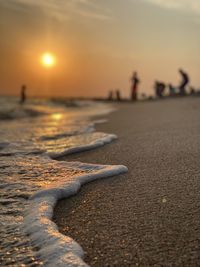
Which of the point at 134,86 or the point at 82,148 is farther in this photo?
the point at 134,86

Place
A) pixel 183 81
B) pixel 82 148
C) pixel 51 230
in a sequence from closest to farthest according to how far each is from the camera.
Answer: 1. pixel 51 230
2. pixel 82 148
3. pixel 183 81

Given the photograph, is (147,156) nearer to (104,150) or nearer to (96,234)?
(104,150)

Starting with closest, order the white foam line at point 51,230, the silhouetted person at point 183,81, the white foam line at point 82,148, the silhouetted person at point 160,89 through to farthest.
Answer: the white foam line at point 51,230 < the white foam line at point 82,148 < the silhouetted person at point 183,81 < the silhouetted person at point 160,89

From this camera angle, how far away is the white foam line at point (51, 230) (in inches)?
70.2

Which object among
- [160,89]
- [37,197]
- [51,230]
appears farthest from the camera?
[160,89]

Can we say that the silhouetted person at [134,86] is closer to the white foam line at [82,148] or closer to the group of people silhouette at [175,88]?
the group of people silhouette at [175,88]

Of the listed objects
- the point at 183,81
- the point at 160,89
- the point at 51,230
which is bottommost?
the point at 51,230

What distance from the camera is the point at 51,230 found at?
211cm

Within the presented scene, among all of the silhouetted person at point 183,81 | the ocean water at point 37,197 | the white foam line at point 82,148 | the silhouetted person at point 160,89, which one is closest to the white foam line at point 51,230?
the ocean water at point 37,197

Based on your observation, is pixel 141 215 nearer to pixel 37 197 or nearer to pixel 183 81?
pixel 37 197

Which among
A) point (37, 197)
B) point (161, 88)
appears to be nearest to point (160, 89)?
point (161, 88)

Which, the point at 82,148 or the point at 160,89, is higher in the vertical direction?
the point at 160,89

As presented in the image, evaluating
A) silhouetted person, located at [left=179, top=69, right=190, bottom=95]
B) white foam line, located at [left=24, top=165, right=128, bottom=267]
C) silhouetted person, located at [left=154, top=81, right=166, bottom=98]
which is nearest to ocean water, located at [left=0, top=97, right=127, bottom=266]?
white foam line, located at [left=24, top=165, right=128, bottom=267]

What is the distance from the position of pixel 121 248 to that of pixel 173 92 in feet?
104
